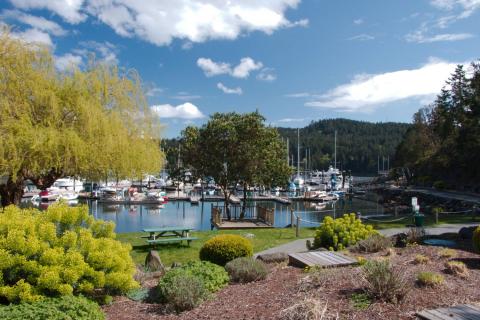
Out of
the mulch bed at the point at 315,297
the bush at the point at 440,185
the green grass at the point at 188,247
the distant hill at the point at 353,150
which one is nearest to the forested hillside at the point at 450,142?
the bush at the point at 440,185

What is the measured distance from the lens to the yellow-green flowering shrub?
661 cm

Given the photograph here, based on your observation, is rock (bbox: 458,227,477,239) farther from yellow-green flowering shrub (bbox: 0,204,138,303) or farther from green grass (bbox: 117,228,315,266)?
yellow-green flowering shrub (bbox: 0,204,138,303)

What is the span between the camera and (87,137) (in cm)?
1233

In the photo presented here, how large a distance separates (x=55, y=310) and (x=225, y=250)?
4.86 metres

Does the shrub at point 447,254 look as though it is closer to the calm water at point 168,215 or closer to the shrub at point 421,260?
the shrub at point 421,260

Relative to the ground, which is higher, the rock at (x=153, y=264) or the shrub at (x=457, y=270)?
the shrub at (x=457, y=270)

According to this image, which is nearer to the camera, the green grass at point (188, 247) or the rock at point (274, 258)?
the rock at point (274, 258)

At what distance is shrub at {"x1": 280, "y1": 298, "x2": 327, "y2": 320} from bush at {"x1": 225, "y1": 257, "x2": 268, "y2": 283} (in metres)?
2.17

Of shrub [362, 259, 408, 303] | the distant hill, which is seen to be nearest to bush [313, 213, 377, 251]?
shrub [362, 259, 408, 303]

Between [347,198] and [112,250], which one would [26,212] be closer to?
[112,250]

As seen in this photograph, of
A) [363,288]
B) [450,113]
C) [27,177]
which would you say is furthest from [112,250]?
[450,113]

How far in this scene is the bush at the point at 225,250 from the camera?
33.0 ft

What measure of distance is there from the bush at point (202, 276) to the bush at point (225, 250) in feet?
5.56

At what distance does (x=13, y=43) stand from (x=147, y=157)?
5201 mm
